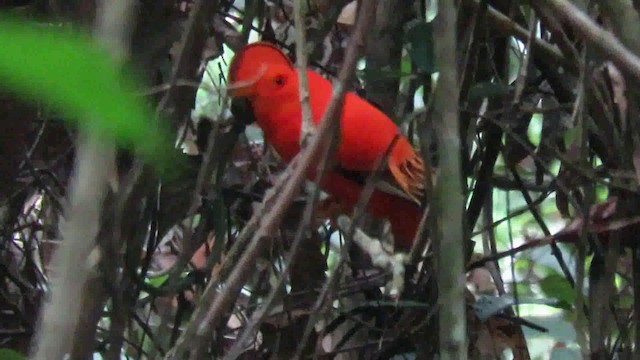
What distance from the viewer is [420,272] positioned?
1063mm

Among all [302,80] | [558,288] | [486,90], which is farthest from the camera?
[558,288]

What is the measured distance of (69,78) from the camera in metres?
0.17

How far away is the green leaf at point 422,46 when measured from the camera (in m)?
1.01

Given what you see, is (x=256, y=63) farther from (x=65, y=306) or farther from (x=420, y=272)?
(x=65, y=306)

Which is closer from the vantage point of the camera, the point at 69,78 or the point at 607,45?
the point at 69,78

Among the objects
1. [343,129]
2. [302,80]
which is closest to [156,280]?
[343,129]

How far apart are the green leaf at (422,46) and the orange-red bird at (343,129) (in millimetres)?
90

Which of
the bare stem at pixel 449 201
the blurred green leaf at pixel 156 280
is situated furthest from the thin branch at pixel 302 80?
the blurred green leaf at pixel 156 280

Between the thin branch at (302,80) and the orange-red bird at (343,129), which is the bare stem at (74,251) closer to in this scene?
the thin branch at (302,80)

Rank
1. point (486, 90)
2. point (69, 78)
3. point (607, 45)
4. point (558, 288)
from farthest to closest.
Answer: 1. point (558, 288)
2. point (486, 90)
3. point (607, 45)
4. point (69, 78)

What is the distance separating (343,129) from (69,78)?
0.88m

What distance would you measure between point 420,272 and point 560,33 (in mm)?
350

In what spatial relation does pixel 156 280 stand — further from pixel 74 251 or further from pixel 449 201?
pixel 74 251

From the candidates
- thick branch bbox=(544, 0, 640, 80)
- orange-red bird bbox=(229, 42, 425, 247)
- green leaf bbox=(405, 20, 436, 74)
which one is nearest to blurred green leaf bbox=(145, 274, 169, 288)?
orange-red bird bbox=(229, 42, 425, 247)
